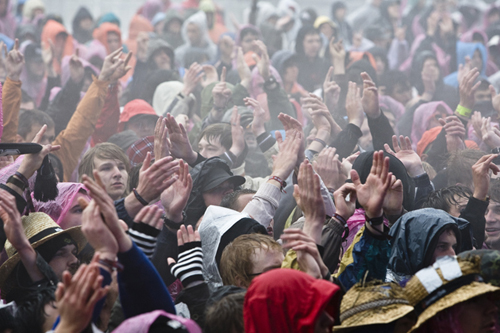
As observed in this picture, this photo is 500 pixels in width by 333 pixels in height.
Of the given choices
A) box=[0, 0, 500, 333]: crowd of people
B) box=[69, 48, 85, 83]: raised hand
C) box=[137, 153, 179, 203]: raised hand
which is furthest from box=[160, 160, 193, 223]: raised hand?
box=[69, 48, 85, 83]: raised hand

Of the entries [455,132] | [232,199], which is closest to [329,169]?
[232,199]

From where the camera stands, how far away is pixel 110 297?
2426mm

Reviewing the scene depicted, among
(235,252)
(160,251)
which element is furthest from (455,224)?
(160,251)

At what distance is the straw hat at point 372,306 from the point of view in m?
2.01

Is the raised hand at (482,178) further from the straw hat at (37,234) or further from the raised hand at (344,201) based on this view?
the straw hat at (37,234)

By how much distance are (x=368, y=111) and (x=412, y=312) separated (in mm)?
2531

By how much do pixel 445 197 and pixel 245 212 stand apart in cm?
126

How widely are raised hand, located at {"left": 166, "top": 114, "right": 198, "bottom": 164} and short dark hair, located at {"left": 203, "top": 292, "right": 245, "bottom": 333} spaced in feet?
5.93

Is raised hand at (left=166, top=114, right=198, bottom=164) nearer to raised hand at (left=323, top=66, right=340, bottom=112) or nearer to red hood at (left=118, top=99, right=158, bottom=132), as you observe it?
red hood at (left=118, top=99, right=158, bottom=132)

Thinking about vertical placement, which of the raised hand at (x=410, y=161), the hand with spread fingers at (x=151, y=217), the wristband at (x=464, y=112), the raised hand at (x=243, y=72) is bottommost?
the raised hand at (x=410, y=161)

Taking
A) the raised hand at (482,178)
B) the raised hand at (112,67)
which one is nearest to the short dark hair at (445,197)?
the raised hand at (482,178)

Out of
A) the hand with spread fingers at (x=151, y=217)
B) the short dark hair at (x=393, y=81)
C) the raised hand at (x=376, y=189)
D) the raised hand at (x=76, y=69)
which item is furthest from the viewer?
the short dark hair at (x=393, y=81)

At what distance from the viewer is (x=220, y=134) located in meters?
4.66

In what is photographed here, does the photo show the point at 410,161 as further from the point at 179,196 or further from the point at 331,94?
the point at 331,94
